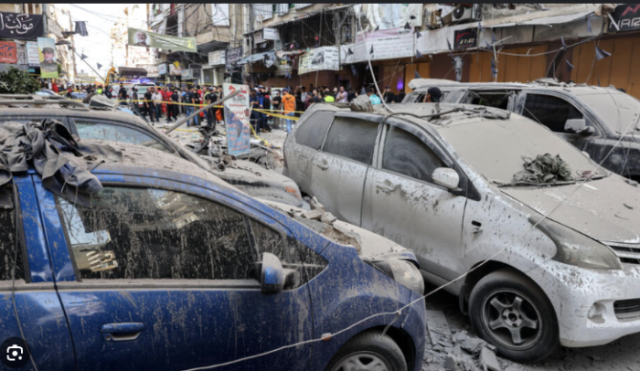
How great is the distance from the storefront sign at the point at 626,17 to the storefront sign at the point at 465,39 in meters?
4.36

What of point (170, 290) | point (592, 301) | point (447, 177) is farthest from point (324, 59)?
point (170, 290)

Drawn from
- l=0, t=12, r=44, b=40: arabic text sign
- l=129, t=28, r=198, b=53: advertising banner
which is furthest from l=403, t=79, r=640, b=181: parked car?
l=0, t=12, r=44, b=40: arabic text sign

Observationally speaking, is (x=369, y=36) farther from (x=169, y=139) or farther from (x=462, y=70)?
(x=169, y=139)

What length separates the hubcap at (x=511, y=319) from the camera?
335 cm

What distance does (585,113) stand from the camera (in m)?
6.28

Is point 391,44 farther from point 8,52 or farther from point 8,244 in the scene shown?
point 8,52

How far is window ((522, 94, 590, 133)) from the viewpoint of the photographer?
655cm

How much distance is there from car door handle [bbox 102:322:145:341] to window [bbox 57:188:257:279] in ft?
0.71

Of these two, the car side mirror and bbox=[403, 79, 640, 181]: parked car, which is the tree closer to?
the car side mirror

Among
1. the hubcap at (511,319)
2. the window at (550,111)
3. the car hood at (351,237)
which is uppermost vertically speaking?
the window at (550,111)

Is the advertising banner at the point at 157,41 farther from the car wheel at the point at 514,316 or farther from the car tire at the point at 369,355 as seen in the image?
the car tire at the point at 369,355

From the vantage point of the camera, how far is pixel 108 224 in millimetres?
2039

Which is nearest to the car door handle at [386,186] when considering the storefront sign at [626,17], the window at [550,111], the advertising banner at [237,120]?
the window at [550,111]

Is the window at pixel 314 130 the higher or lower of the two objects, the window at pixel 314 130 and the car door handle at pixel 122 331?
the higher
